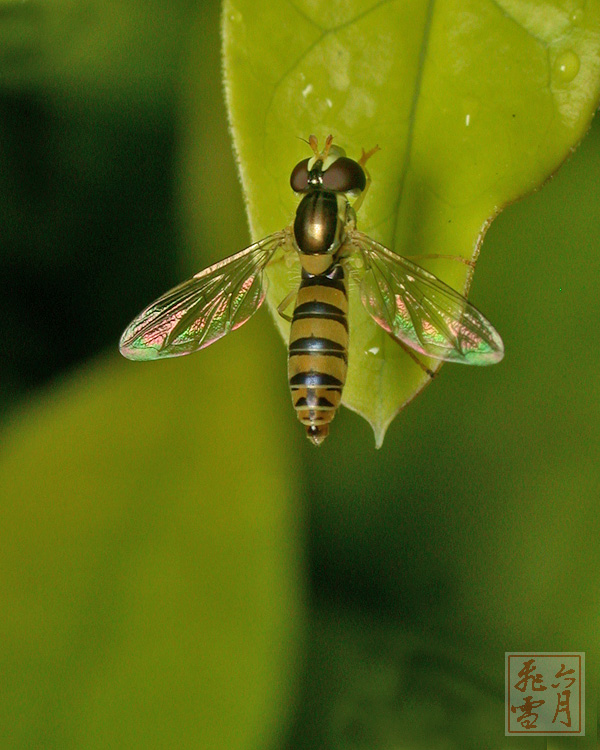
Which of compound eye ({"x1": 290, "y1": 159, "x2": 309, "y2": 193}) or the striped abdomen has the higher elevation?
compound eye ({"x1": 290, "y1": 159, "x2": 309, "y2": 193})

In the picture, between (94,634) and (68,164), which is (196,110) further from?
(94,634)

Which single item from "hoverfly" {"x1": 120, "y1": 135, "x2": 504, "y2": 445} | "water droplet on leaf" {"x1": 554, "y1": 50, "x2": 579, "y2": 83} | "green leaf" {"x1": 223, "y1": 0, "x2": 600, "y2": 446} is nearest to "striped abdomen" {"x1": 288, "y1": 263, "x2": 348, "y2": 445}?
"hoverfly" {"x1": 120, "y1": 135, "x2": 504, "y2": 445}

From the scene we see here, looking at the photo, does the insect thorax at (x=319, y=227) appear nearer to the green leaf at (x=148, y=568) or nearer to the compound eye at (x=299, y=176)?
the compound eye at (x=299, y=176)

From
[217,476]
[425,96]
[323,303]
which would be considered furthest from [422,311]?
[217,476]

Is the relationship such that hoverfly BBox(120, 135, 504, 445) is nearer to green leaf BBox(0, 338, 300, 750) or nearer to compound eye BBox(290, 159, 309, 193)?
compound eye BBox(290, 159, 309, 193)

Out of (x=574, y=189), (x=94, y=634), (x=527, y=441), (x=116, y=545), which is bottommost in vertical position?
(x=94, y=634)

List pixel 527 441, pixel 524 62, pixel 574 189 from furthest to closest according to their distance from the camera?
pixel 527 441
pixel 574 189
pixel 524 62

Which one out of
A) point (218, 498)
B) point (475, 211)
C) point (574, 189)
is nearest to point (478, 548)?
point (218, 498)
